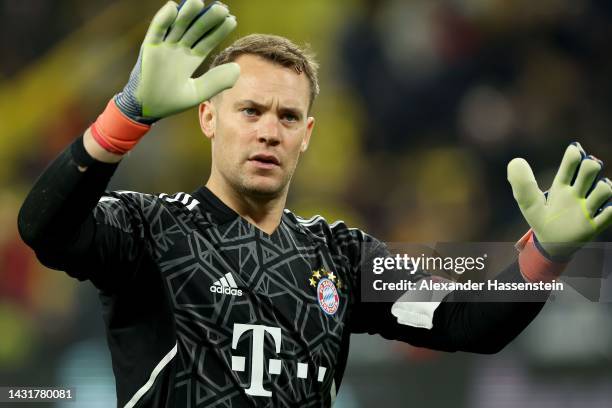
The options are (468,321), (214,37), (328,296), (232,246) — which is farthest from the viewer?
(468,321)

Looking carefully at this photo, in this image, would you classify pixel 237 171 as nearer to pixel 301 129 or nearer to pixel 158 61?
pixel 301 129

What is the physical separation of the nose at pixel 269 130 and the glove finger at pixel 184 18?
1.94ft

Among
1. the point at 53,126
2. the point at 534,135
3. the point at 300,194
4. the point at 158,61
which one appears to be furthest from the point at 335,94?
the point at 158,61

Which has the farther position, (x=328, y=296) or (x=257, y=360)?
(x=328, y=296)

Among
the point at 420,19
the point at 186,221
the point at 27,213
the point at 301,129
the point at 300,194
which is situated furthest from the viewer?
the point at 420,19

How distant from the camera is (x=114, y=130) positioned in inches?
83.2

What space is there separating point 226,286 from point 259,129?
49 centimetres

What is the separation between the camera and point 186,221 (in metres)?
2.62

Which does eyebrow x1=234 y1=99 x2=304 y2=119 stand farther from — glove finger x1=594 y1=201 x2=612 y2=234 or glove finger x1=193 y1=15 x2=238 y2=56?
glove finger x1=594 y1=201 x2=612 y2=234

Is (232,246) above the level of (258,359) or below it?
above

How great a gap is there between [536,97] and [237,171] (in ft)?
13.1

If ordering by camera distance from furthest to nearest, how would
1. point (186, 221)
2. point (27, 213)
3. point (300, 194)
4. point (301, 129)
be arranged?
1. point (300, 194)
2. point (301, 129)
3. point (186, 221)
4. point (27, 213)

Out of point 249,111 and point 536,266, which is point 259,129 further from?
point 536,266

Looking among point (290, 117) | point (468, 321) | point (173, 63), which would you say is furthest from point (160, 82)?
point (468, 321)
